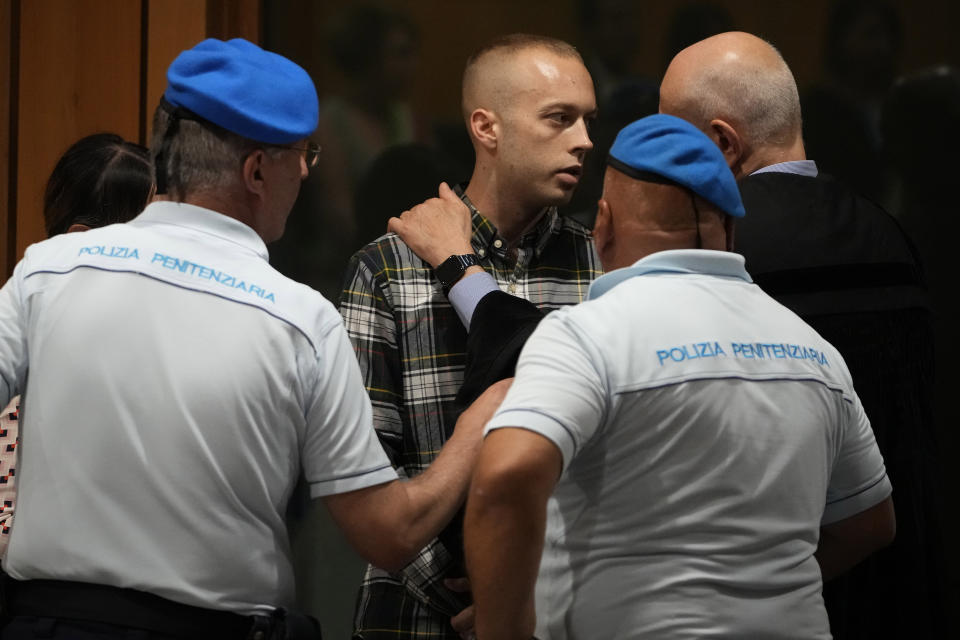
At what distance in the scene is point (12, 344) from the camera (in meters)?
1.51

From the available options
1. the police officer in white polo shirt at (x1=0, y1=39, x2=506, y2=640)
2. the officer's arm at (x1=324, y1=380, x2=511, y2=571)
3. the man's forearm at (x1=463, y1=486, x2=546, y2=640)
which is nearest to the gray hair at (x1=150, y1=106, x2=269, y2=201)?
the police officer in white polo shirt at (x1=0, y1=39, x2=506, y2=640)

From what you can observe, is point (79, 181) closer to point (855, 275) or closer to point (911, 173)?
point (855, 275)

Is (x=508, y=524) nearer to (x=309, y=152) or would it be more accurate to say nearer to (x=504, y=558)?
(x=504, y=558)

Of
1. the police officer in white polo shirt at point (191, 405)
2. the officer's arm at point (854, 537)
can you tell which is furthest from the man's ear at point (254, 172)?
the officer's arm at point (854, 537)

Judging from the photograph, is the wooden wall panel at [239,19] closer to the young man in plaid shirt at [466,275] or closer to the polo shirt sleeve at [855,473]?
the young man in plaid shirt at [466,275]

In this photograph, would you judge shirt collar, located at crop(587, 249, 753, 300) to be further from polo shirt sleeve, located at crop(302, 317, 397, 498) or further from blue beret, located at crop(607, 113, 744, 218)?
polo shirt sleeve, located at crop(302, 317, 397, 498)

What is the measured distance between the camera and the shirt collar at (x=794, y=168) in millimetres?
2084

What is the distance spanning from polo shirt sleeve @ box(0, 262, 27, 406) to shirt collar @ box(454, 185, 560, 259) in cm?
97

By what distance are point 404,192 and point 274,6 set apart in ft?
2.06

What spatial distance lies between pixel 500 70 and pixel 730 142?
513 millimetres

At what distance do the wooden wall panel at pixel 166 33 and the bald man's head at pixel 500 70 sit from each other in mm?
908

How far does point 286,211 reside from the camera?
168cm

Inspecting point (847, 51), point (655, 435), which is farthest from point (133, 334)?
point (847, 51)

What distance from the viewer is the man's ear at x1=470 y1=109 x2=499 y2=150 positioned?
7.61 feet
